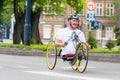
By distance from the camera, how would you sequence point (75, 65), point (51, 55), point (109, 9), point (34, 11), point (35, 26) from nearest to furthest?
1. point (75, 65)
2. point (51, 55)
3. point (34, 11)
4. point (35, 26)
5. point (109, 9)


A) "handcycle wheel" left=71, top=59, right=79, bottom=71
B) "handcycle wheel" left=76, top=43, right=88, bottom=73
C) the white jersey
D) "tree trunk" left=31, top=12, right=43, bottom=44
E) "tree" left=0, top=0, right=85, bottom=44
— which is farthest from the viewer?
"tree trunk" left=31, top=12, right=43, bottom=44

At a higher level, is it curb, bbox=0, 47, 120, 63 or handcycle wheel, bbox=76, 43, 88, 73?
handcycle wheel, bbox=76, 43, 88, 73

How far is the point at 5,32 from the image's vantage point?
100000mm

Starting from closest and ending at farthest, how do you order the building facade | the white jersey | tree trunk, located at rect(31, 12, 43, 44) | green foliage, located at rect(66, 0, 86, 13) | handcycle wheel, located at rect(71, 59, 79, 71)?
handcycle wheel, located at rect(71, 59, 79, 71) < the white jersey < tree trunk, located at rect(31, 12, 43, 44) < green foliage, located at rect(66, 0, 86, 13) < the building facade

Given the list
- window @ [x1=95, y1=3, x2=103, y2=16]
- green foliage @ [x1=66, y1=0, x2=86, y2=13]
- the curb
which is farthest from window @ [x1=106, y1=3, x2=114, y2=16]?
the curb

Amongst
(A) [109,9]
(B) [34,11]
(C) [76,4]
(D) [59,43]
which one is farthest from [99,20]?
(D) [59,43]

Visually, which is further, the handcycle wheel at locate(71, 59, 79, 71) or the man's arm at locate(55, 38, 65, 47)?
the man's arm at locate(55, 38, 65, 47)

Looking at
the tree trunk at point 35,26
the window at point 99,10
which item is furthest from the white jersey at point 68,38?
the window at point 99,10

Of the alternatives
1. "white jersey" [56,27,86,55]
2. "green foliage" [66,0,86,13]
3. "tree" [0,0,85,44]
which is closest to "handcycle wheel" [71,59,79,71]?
"white jersey" [56,27,86,55]

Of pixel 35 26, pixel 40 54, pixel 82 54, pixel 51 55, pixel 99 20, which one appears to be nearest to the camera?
pixel 82 54

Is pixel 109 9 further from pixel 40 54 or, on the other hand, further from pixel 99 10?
pixel 40 54

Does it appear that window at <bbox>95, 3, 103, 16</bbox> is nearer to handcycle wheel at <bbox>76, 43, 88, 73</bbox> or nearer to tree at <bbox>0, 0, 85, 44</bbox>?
tree at <bbox>0, 0, 85, 44</bbox>

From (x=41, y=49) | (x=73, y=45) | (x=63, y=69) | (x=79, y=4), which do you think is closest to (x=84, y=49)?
(x=73, y=45)

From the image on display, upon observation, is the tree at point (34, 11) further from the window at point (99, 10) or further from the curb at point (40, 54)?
the window at point (99, 10)
